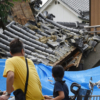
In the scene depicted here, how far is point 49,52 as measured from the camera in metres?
6.74

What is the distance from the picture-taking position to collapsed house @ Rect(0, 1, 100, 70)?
6.38 metres

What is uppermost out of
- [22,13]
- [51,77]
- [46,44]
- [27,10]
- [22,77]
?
[27,10]

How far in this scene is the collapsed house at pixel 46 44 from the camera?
251 inches

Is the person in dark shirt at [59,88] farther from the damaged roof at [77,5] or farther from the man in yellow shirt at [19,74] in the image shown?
the damaged roof at [77,5]

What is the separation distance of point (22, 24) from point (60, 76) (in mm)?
6080

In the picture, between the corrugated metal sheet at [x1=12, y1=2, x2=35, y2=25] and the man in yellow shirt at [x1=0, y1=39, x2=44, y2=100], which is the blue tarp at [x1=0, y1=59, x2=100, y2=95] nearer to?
the man in yellow shirt at [x1=0, y1=39, x2=44, y2=100]

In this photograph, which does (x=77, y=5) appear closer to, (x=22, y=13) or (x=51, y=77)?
(x=22, y=13)

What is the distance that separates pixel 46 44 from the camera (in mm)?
7258

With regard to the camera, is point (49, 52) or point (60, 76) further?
point (49, 52)

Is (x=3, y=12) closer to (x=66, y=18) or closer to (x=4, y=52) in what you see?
(x=4, y=52)

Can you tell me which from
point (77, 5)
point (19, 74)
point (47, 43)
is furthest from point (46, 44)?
point (77, 5)

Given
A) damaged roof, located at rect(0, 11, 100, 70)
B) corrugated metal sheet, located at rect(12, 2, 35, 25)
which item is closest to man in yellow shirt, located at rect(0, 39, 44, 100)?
damaged roof, located at rect(0, 11, 100, 70)

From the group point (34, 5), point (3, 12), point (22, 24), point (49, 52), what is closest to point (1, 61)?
point (3, 12)

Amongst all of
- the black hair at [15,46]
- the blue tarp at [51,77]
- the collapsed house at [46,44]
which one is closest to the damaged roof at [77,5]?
the collapsed house at [46,44]
